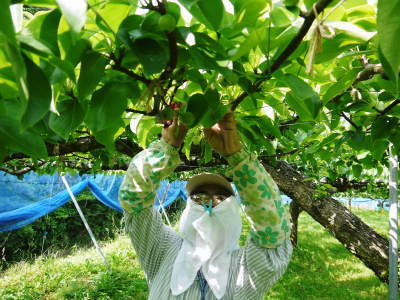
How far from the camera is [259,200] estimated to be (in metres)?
1.12

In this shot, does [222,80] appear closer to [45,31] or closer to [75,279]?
[45,31]

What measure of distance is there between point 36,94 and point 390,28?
30cm

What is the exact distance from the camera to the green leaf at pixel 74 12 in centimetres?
25

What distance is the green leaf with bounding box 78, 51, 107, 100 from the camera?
0.43 metres

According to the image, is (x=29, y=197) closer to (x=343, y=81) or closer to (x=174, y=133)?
(x=174, y=133)

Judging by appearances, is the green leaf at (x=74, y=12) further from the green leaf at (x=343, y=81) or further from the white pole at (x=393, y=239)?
the white pole at (x=393, y=239)

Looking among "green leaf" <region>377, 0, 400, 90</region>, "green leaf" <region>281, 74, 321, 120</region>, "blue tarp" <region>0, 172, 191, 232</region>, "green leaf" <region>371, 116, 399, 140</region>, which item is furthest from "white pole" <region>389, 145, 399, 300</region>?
"blue tarp" <region>0, 172, 191, 232</region>

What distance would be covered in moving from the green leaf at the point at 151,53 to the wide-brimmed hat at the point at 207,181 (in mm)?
1165

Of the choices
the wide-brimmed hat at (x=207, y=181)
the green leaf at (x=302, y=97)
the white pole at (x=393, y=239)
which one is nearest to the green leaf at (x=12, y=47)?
the green leaf at (x=302, y=97)

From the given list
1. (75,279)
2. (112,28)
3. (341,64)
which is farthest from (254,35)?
(75,279)

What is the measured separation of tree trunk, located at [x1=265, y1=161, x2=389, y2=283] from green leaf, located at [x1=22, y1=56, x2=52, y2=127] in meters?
2.38

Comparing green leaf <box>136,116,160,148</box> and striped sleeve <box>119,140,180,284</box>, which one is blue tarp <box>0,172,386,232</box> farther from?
green leaf <box>136,116,160,148</box>

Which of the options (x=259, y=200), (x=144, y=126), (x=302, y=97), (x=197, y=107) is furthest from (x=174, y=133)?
(x=302, y=97)

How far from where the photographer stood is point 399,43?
27 centimetres
